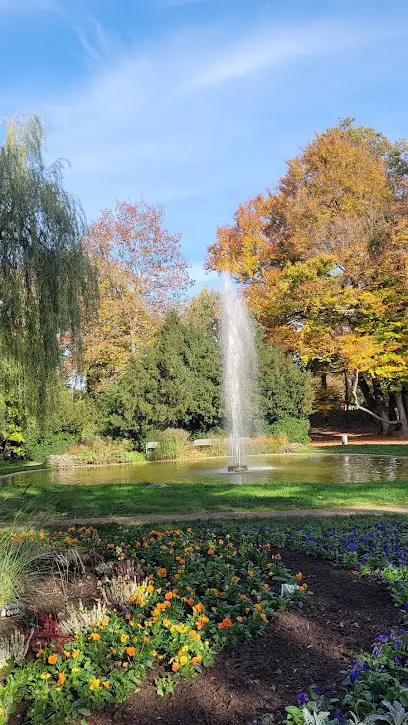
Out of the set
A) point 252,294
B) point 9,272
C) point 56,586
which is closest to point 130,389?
point 252,294

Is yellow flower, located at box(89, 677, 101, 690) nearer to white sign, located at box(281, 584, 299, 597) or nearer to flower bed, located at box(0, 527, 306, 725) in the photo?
flower bed, located at box(0, 527, 306, 725)

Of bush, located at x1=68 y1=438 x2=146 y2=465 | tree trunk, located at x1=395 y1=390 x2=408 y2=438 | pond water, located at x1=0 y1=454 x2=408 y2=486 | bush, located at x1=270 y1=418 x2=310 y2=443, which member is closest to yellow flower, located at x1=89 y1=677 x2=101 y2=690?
pond water, located at x1=0 y1=454 x2=408 y2=486

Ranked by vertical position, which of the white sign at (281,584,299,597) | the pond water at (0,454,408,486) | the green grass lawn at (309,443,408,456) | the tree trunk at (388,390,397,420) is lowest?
the pond water at (0,454,408,486)

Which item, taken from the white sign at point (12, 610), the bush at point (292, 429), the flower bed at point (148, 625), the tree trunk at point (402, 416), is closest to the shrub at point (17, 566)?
the white sign at point (12, 610)

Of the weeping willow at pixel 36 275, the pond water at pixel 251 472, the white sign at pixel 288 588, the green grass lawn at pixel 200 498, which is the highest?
the weeping willow at pixel 36 275

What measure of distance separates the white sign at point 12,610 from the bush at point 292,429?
18737 mm

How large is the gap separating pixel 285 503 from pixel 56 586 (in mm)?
4698

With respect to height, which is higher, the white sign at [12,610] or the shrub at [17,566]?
the shrub at [17,566]

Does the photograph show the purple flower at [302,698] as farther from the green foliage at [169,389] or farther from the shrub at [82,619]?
the green foliage at [169,389]

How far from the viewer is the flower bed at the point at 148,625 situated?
2.55 meters

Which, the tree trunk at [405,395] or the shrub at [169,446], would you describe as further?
the tree trunk at [405,395]

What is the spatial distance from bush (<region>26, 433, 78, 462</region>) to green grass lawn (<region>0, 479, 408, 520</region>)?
969 centimetres

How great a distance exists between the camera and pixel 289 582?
12.8 feet

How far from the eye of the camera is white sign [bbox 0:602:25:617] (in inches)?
136
